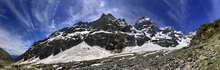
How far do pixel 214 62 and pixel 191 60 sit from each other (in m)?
4.62

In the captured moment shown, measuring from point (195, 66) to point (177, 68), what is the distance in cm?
221

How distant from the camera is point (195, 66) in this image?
1916cm

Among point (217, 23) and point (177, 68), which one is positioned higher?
point (217, 23)

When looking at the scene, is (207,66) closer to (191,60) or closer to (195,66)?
(195,66)

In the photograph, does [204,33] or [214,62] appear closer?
[214,62]

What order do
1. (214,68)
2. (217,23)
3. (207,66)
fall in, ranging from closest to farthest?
1. (214,68)
2. (207,66)
3. (217,23)

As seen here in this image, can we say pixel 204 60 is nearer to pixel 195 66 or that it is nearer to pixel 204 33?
pixel 195 66

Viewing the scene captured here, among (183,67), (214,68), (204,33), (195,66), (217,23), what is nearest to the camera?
(214,68)

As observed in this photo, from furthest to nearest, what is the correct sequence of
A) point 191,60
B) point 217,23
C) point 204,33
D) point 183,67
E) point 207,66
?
point 204,33 < point 217,23 < point 191,60 < point 183,67 < point 207,66

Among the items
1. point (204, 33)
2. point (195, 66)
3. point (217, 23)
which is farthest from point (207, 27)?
point (195, 66)

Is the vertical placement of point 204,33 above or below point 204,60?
above

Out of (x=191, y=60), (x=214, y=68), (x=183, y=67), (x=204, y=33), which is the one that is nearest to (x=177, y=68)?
(x=183, y=67)

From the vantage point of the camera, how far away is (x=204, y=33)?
162 ft

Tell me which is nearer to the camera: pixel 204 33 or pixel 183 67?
pixel 183 67
